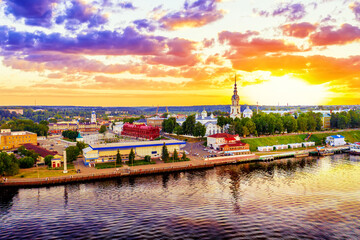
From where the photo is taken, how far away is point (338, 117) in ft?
386

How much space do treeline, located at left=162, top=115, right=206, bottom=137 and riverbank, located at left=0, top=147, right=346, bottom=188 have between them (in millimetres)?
24194

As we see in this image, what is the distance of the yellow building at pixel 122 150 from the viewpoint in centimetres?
6059

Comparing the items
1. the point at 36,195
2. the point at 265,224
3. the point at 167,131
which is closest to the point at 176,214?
the point at 265,224

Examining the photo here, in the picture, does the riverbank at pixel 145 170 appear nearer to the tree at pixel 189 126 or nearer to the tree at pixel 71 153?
the tree at pixel 71 153

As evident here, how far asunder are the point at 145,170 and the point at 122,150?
33.3 feet

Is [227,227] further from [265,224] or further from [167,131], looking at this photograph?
[167,131]

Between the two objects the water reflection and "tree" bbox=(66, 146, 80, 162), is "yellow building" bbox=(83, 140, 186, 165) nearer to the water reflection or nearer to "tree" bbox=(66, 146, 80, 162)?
"tree" bbox=(66, 146, 80, 162)

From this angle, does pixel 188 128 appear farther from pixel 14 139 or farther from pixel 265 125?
pixel 14 139

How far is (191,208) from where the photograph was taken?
119ft

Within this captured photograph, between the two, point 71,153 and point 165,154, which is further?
point 165,154

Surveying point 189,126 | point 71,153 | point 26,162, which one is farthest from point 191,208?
point 189,126

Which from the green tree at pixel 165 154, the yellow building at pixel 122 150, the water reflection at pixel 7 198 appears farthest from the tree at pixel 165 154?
the water reflection at pixel 7 198

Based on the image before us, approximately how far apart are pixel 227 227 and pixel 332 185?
84.3 ft

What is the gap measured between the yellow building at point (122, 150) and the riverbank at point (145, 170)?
21.8ft
